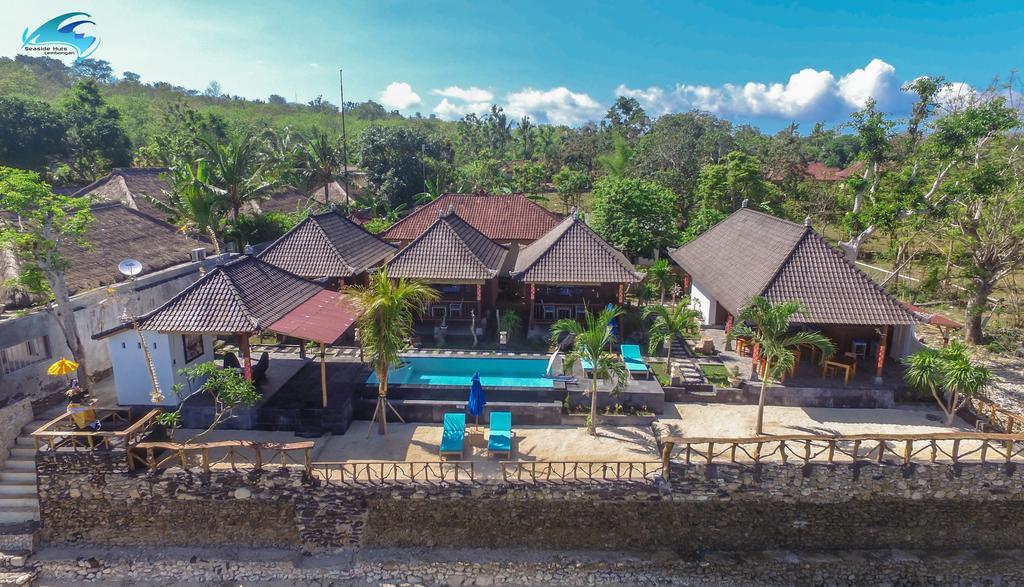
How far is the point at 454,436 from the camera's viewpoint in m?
13.4

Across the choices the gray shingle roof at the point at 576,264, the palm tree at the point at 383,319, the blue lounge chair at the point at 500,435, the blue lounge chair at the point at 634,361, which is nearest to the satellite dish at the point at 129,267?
the palm tree at the point at 383,319

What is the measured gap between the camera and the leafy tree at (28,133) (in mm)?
34875

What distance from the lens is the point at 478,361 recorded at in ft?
62.8

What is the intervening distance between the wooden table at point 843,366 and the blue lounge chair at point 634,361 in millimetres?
5753

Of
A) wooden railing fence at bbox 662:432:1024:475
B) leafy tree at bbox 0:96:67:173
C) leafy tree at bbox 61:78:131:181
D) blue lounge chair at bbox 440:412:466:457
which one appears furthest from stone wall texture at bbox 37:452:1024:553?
leafy tree at bbox 61:78:131:181

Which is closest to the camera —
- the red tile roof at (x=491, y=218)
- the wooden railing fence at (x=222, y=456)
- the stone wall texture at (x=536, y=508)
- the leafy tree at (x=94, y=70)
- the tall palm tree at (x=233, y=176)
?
the wooden railing fence at (x=222, y=456)

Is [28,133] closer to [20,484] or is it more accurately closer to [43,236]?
[43,236]

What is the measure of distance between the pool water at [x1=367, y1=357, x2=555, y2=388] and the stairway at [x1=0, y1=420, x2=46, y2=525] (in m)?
8.56

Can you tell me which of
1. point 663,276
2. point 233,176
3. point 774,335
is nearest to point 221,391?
point 774,335

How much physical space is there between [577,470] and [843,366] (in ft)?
32.5

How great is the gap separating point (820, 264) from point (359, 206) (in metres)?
Answer: 33.7

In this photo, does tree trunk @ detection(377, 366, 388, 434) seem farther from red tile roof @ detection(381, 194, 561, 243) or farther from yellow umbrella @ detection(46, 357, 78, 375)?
red tile roof @ detection(381, 194, 561, 243)

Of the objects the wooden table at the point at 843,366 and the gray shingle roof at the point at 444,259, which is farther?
the gray shingle roof at the point at 444,259

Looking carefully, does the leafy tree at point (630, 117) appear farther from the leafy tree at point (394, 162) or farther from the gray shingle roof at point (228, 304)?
the gray shingle roof at point (228, 304)
